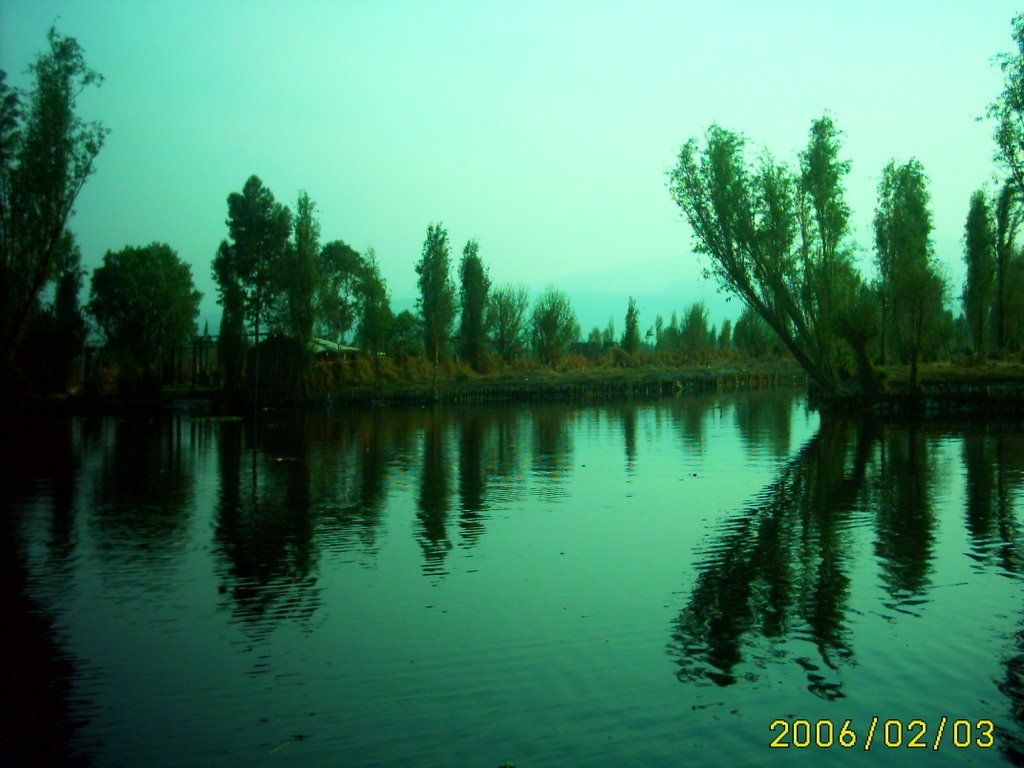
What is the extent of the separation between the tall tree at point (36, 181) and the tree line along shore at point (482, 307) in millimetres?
68

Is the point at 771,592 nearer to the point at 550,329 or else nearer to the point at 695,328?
the point at 550,329

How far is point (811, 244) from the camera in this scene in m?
41.6

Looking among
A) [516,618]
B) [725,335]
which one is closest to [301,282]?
[516,618]

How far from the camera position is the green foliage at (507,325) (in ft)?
255

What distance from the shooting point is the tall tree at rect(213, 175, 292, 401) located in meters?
60.8

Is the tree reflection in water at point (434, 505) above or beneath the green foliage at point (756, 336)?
beneath

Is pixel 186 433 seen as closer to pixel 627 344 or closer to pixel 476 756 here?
pixel 476 756

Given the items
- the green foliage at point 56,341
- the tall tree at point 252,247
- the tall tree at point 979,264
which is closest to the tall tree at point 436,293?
the tall tree at point 252,247

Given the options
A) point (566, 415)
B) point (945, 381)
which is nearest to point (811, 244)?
point (945, 381)

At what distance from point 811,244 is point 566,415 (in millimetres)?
13711

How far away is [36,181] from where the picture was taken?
35.5 metres

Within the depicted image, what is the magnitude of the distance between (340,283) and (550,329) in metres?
18.3

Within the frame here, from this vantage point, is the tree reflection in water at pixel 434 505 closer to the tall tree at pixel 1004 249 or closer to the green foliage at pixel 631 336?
the tall tree at pixel 1004 249

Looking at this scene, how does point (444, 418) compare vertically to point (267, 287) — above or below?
below
